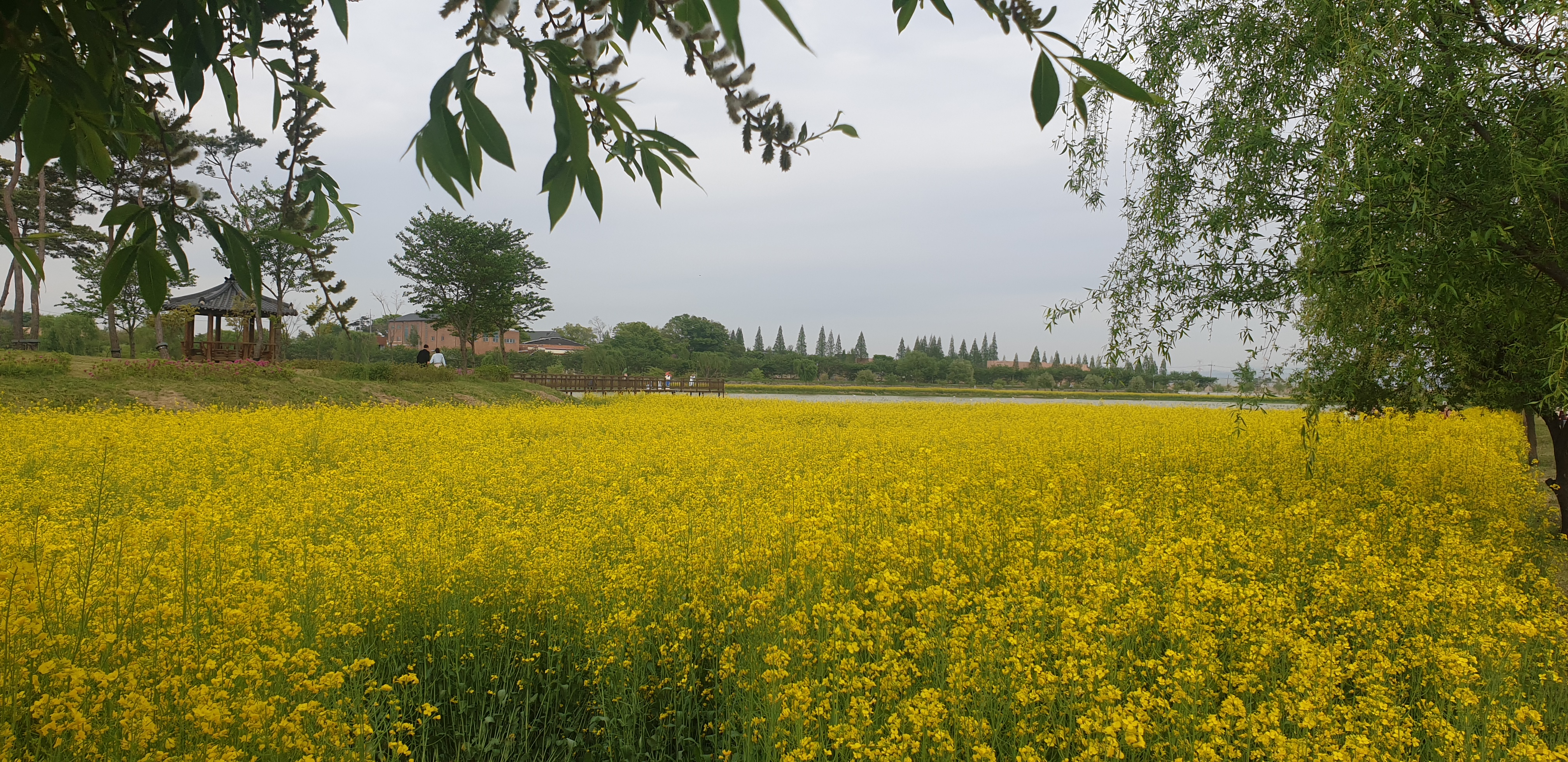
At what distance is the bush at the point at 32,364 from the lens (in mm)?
13898

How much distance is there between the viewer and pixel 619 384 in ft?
115

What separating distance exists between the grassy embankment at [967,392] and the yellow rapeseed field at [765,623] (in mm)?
40032

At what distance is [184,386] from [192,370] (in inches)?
43.8

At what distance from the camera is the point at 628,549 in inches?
203

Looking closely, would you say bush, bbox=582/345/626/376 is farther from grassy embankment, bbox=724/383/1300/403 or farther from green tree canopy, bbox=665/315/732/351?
green tree canopy, bbox=665/315/732/351

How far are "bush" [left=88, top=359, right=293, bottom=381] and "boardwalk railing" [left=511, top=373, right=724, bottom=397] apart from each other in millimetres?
11007

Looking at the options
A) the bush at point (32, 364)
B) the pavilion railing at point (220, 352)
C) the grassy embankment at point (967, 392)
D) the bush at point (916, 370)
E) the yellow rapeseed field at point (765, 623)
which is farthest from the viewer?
the bush at point (916, 370)

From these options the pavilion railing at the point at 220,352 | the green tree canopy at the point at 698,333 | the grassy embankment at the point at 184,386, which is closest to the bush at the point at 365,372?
the grassy embankment at the point at 184,386

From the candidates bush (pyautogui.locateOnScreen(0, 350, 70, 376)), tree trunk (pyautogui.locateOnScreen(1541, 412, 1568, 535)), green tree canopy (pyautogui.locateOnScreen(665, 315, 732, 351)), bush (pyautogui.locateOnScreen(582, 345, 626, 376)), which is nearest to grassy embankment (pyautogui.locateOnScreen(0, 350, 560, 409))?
bush (pyautogui.locateOnScreen(0, 350, 70, 376))

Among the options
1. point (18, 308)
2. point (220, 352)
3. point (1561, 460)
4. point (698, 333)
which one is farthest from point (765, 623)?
point (698, 333)

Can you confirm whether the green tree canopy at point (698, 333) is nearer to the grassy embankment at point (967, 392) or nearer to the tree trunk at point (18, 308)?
the grassy embankment at point (967, 392)

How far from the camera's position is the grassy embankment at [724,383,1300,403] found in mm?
45906

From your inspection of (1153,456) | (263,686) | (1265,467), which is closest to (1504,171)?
(1265,467)

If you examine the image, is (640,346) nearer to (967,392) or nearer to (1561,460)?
(967,392)
